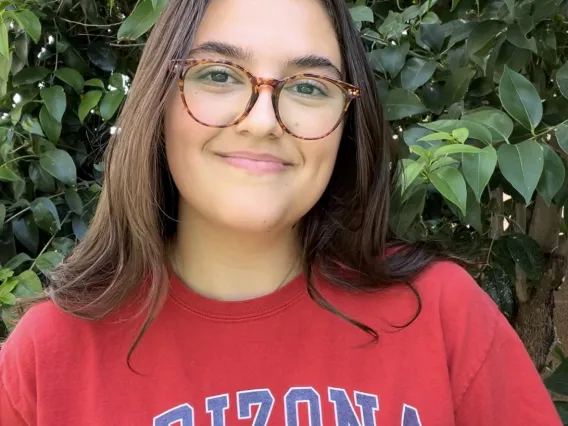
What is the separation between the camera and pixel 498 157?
0.93 metres

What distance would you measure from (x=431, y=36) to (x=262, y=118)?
1.71 ft

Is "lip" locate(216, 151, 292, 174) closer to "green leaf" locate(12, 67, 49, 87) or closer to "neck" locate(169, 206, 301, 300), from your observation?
"neck" locate(169, 206, 301, 300)

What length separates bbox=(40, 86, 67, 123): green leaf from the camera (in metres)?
1.30

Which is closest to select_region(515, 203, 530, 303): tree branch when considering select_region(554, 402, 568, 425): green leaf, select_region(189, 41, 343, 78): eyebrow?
select_region(554, 402, 568, 425): green leaf

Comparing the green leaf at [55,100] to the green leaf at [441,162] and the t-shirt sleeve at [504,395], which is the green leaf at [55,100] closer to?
the green leaf at [441,162]

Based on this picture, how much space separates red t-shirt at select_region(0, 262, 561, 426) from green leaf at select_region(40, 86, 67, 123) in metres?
0.46

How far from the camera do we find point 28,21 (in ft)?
4.00

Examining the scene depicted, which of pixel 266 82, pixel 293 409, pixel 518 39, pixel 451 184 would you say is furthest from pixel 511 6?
pixel 293 409

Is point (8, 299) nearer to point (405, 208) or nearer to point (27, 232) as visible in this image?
point (27, 232)

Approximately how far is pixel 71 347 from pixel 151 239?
182 millimetres

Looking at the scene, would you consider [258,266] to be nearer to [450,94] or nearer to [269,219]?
[269,219]

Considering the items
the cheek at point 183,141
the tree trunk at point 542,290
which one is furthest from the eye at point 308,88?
the tree trunk at point 542,290

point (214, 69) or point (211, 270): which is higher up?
point (214, 69)

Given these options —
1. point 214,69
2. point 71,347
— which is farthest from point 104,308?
point 214,69
